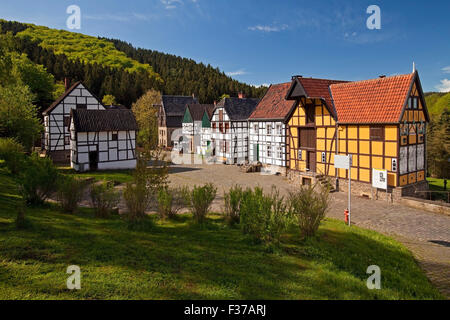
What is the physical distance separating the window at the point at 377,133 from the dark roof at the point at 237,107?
60.6ft

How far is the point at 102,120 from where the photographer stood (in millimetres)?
30969

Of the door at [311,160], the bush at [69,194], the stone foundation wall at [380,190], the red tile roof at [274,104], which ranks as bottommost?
the stone foundation wall at [380,190]

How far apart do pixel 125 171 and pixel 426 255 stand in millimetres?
26261

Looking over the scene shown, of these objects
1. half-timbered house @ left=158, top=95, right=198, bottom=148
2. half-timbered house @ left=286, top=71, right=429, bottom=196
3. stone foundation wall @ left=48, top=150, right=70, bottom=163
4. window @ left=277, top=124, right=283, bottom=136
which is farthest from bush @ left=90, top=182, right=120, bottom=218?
half-timbered house @ left=158, top=95, right=198, bottom=148

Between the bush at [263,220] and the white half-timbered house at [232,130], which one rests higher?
the white half-timbered house at [232,130]

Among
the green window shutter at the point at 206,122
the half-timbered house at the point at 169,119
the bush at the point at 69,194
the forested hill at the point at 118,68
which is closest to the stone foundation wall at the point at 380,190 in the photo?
the bush at the point at 69,194

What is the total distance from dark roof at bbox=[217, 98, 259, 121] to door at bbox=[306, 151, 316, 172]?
1321 cm

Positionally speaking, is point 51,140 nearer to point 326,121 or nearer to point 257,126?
point 257,126

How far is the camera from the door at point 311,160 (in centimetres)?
2550

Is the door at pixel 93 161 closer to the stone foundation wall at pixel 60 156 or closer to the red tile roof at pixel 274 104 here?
the stone foundation wall at pixel 60 156

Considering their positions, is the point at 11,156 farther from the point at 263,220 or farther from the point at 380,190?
the point at 380,190

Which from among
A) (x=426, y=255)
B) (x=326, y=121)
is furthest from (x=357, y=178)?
(x=426, y=255)

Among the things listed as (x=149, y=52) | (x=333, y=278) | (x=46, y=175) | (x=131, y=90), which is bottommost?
(x=333, y=278)

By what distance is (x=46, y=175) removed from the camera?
13.0 m
